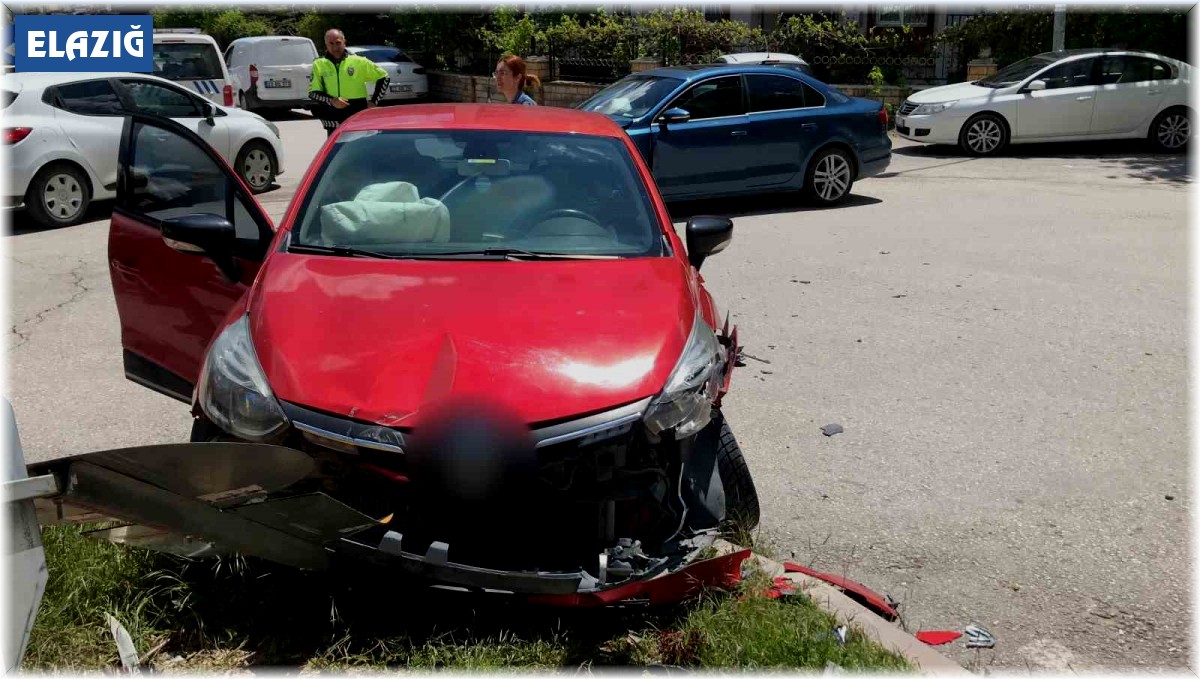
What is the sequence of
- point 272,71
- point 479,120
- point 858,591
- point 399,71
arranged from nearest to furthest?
point 858,591
point 479,120
point 272,71
point 399,71

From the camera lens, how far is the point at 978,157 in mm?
15609

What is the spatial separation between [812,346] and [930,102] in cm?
1032

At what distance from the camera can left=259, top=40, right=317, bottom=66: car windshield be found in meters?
23.7

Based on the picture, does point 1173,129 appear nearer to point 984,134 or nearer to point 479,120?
point 984,134

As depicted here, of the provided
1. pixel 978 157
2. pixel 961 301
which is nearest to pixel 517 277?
pixel 961 301

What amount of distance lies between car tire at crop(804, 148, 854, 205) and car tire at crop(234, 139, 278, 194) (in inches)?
244

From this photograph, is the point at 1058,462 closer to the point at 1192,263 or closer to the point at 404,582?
the point at 404,582

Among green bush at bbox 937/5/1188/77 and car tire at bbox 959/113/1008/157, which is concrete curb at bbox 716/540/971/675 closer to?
car tire at bbox 959/113/1008/157

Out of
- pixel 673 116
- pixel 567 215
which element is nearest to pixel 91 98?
pixel 673 116

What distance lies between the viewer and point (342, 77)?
10922mm

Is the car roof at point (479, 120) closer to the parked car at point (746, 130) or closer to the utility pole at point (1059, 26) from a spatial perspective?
the parked car at point (746, 130)

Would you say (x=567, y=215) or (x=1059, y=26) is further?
(x=1059, y=26)

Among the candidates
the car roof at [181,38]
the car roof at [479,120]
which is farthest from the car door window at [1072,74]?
the car roof at [181,38]

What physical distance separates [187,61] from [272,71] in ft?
18.8
